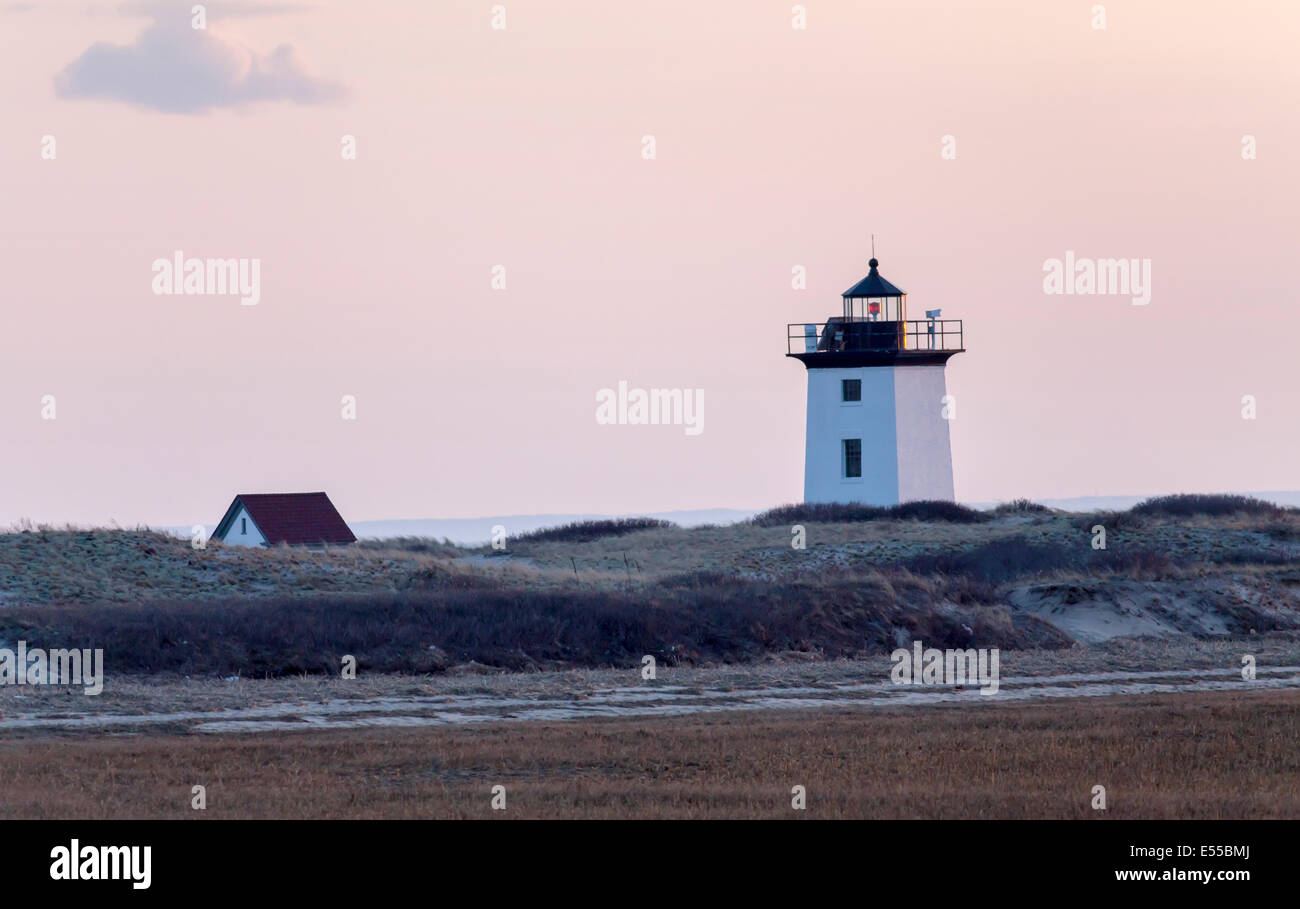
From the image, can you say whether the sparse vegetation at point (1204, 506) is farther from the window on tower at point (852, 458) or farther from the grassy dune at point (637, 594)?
the window on tower at point (852, 458)

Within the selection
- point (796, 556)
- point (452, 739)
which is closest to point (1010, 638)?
point (796, 556)

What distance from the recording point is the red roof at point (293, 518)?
59000 millimetres

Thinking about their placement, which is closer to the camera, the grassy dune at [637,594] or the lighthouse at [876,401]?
the grassy dune at [637,594]

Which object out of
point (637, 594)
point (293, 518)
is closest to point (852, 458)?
point (293, 518)

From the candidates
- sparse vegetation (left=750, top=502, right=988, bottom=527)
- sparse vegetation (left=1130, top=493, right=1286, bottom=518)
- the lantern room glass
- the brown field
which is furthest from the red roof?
the brown field

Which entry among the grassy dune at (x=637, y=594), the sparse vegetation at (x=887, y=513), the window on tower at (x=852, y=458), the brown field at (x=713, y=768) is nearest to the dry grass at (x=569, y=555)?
the grassy dune at (x=637, y=594)

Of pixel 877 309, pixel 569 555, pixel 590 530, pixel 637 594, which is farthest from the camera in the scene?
pixel 590 530

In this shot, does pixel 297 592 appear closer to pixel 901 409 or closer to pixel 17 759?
pixel 17 759

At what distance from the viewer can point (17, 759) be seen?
1889 cm

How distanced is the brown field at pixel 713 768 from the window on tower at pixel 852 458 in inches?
1344

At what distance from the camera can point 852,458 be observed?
2296 inches

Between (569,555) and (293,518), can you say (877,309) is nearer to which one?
(569,555)

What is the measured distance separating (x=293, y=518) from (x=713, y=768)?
43829 millimetres
